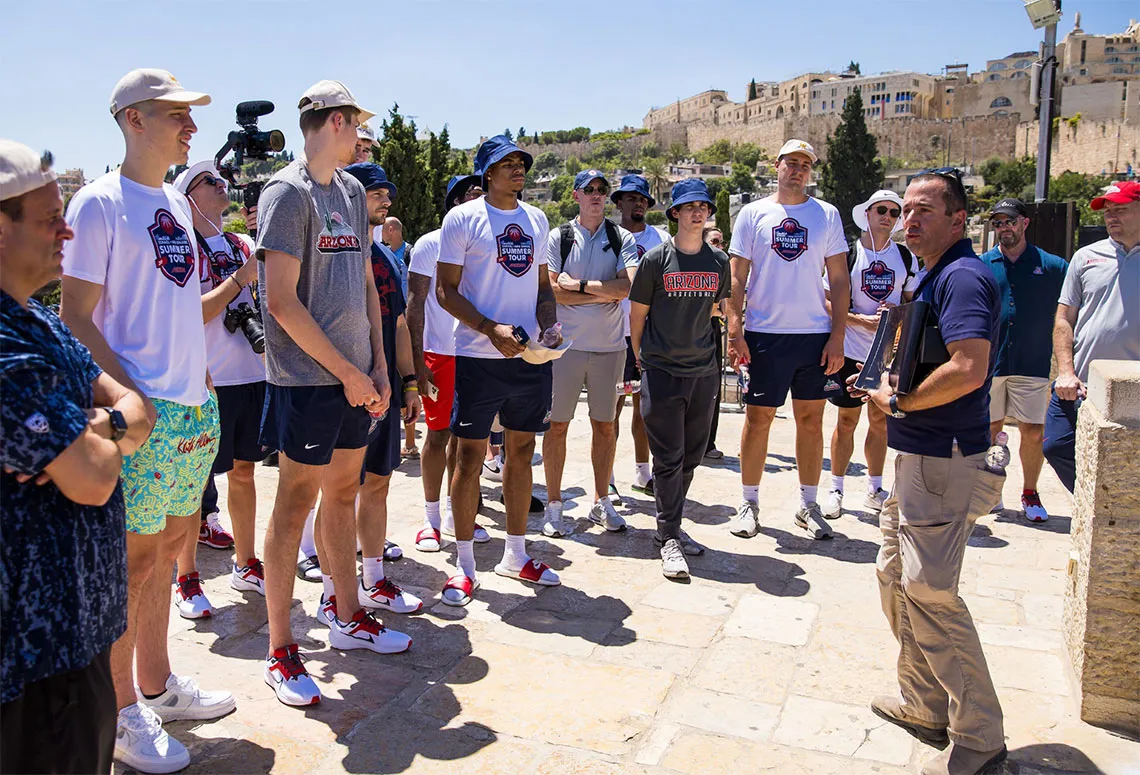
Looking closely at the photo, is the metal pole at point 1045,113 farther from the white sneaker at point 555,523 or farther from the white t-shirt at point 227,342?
the white t-shirt at point 227,342

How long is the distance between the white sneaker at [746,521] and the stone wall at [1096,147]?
69.8 m

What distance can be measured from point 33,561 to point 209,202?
2.81 metres

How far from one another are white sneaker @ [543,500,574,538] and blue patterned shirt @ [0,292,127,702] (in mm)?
3369

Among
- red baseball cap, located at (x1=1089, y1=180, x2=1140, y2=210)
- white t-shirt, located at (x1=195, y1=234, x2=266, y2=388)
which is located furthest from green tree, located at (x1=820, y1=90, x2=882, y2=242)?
white t-shirt, located at (x1=195, y1=234, x2=266, y2=388)

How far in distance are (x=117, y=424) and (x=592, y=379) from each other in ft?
12.0

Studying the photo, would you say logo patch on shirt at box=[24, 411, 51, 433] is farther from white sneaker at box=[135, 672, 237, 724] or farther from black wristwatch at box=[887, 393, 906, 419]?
black wristwatch at box=[887, 393, 906, 419]

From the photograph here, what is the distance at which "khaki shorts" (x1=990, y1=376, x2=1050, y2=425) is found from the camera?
18.4 feet

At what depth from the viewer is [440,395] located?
199 inches

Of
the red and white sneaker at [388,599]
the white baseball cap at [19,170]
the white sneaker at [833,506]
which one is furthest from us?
the white sneaker at [833,506]

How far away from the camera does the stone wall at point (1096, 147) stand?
216 feet

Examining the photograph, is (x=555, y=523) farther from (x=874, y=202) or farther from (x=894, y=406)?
(x=874, y=202)

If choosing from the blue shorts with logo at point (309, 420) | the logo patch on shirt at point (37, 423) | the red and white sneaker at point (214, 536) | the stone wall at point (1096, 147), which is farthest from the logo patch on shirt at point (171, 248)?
the stone wall at point (1096, 147)

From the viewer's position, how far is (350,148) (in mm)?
3246

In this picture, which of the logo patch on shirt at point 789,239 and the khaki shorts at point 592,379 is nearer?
the logo patch on shirt at point 789,239
